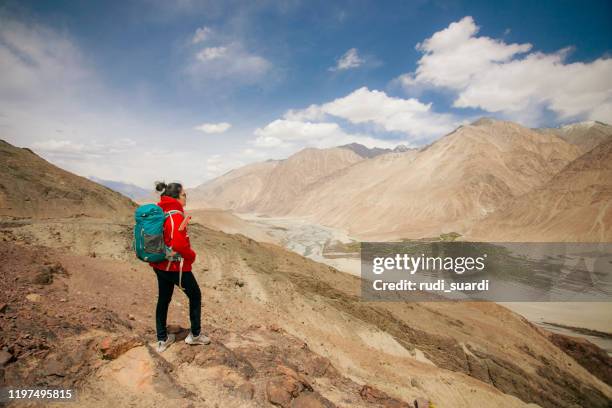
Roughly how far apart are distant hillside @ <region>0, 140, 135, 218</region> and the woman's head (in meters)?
17.1

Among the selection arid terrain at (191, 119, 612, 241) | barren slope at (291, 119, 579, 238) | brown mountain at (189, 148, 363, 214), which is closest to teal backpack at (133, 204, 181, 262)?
arid terrain at (191, 119, 612, 241)

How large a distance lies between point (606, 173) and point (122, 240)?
61838 mm

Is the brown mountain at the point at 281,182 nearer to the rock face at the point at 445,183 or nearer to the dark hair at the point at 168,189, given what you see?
the rock face at the point at 445,183

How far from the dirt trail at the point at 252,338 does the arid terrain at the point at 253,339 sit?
0.03 meters

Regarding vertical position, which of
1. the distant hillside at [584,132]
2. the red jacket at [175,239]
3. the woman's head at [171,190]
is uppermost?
the distant hillside at [584,132]

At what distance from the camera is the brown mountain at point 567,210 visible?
134 feet

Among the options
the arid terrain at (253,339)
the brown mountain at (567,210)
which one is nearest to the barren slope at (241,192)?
the brown mountain at (567,210)

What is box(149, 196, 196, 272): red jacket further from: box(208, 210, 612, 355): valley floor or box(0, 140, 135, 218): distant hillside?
box(208, 210, 612, 355): valley floor

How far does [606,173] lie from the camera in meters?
47.1

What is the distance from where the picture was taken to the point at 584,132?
127 metres

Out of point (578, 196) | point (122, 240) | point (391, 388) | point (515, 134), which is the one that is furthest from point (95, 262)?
point (515, 134)

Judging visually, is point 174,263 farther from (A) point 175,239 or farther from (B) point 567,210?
(B) point 567,210

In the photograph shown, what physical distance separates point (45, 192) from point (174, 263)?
66.8 ft

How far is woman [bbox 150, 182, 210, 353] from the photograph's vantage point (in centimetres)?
359
